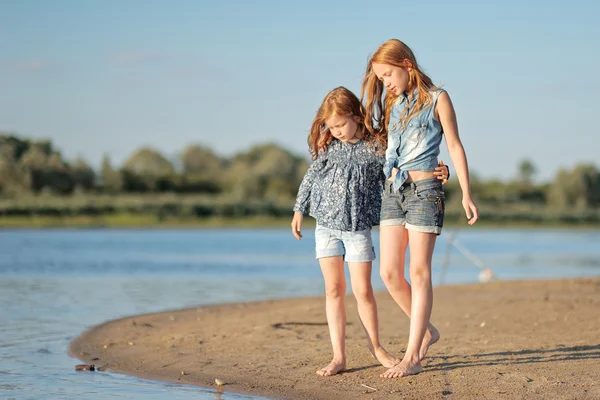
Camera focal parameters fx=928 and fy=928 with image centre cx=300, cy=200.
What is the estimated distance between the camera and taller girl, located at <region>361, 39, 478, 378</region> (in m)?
5.62

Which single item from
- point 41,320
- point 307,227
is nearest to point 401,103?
point 41,320

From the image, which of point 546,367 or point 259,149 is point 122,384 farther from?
point 259,149

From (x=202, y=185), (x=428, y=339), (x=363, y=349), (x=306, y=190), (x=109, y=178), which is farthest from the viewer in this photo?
(x=202, y=185)

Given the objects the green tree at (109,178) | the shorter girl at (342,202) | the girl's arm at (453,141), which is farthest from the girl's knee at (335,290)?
the green tree at (109,178)

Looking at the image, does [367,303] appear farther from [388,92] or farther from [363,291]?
[388,92]

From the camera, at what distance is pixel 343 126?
5.86 m

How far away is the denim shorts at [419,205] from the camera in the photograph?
5.60 metres

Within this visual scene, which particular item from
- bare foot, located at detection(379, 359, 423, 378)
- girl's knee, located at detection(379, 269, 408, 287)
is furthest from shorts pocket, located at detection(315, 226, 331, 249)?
bare foot, located at detection(379, 359, 423, 378)

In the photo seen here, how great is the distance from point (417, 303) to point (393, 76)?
1.41m

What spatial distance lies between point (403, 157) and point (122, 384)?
2342 millimetres

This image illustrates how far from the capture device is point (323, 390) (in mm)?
5586

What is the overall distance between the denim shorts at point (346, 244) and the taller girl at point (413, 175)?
4.5 inches

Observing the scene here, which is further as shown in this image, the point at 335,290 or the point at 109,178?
the point at 109,178

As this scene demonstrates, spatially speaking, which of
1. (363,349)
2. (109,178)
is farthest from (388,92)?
(109,178)
